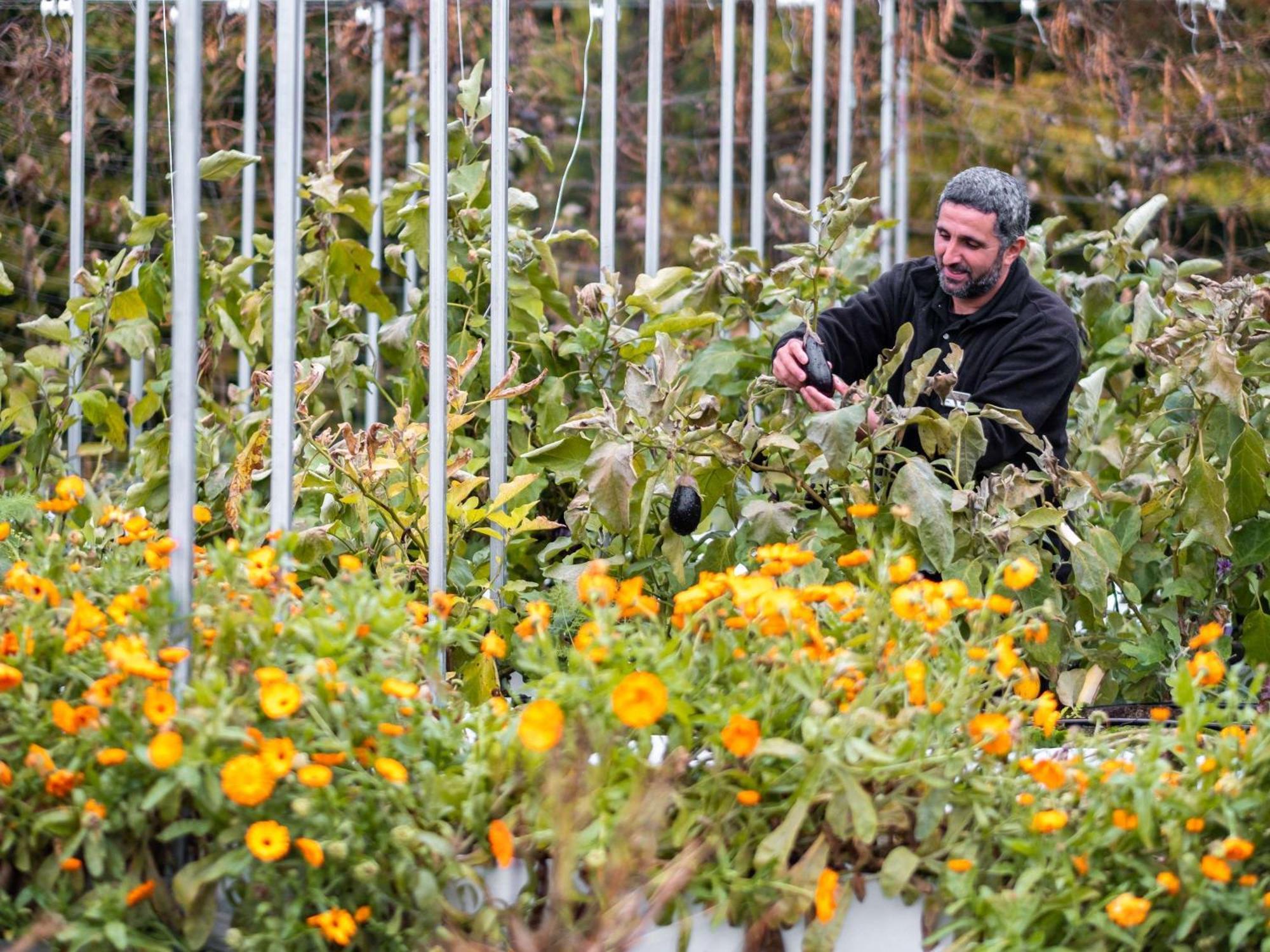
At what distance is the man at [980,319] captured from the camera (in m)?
2.37

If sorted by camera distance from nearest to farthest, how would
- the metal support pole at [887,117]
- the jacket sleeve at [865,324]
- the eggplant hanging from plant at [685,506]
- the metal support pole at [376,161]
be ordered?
the eggplant hanging from plant at [685,506]
the jacket sleeve at [865,324]
the metal support pole at [376,161]
the metal support pole at [887,117]

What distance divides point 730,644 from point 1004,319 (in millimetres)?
1326

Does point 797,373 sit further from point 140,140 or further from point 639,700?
point 140,140

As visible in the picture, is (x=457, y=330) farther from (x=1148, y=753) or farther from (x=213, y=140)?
(x=213, y=140)

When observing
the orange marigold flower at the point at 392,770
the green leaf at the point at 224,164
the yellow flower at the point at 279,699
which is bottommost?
the orange marigold flower at the point at 392,770

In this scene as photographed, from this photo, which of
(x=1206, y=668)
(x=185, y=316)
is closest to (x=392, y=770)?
(x=185, y=316)

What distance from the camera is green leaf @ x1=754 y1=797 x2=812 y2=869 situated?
3.99ft

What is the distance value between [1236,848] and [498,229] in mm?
1155

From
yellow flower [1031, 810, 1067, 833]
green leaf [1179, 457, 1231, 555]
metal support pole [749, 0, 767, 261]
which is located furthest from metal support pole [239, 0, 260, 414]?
yellow flower [1031, 810, 1067, 833]

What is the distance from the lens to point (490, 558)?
2066 mm

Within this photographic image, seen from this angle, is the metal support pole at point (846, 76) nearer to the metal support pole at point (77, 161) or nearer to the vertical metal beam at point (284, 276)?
the metal support pole at point (77, 161)

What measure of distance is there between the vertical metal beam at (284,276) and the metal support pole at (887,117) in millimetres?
3113


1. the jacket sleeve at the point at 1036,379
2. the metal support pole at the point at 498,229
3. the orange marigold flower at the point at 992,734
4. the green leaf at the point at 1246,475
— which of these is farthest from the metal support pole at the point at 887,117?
the orange marigold flower at the point at 992,734

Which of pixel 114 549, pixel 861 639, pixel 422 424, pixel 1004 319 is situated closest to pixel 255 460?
pixel 422 424
